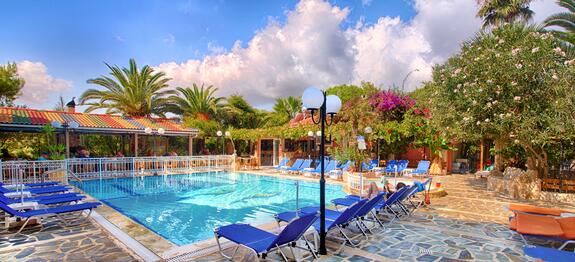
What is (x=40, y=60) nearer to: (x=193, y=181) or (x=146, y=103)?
(x=146, y=103)

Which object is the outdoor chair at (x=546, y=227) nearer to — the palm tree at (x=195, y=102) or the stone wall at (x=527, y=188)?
the stone wall at (x=527, y=188)

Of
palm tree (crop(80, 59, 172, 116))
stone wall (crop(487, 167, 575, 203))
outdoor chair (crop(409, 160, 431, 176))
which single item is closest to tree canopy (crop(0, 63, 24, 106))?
palm tree (crop(80, 59, 172, 116))

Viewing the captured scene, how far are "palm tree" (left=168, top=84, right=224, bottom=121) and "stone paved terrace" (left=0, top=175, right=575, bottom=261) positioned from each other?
19.8 m

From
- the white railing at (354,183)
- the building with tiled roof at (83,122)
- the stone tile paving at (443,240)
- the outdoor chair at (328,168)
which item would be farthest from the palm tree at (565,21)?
the building with tiled roof at (83,122)

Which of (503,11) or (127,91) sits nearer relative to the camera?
(503,11)

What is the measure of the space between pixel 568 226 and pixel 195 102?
24668 millimetres

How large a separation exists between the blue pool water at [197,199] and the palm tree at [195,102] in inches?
377

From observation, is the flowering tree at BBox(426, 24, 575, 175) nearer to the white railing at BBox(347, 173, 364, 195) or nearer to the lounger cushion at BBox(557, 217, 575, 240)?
the lounger cushion at BBox(557, 217, 575, 240)

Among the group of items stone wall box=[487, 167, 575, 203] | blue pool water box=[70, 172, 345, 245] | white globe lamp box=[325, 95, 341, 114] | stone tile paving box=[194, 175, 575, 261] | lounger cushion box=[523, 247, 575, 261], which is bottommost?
blue pool water box=[70, 172, 345, 245]

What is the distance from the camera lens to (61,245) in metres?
5.29

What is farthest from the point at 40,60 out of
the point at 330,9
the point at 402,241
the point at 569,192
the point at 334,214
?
the point at 569,192

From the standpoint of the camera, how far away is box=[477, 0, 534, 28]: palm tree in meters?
19.5

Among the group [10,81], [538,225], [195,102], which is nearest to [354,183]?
[538,225]

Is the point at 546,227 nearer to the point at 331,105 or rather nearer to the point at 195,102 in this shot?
the point at 331,105
